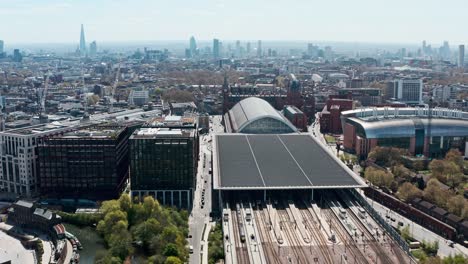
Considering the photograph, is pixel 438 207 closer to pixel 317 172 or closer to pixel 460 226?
pixel 460 226

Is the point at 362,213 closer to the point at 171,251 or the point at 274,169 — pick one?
the point at 274,169

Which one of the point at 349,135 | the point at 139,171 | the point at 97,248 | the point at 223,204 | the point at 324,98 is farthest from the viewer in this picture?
the point at 324,98

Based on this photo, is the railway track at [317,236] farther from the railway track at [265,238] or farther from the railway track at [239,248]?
the railway track at [239,248]

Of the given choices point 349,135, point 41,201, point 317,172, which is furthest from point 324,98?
point 41,201

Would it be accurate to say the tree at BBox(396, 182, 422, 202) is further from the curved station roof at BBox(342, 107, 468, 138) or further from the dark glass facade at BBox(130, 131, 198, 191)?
the dark glass facade at BBox(130, 131, 198, 191)

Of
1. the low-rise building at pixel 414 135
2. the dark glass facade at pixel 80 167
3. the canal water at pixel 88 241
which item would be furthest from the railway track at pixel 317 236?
the low-rise building at pixel 414 135

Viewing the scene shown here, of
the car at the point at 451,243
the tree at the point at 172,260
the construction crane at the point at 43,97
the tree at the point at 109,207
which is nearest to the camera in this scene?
the tree at the point at 172,260
